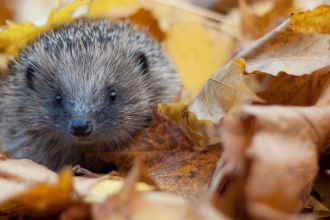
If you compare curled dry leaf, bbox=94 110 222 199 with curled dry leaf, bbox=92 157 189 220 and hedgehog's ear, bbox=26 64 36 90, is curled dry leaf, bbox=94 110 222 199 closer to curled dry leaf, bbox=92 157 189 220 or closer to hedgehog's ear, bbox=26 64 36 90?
curled dry leaf, bbox=92 157 189 220

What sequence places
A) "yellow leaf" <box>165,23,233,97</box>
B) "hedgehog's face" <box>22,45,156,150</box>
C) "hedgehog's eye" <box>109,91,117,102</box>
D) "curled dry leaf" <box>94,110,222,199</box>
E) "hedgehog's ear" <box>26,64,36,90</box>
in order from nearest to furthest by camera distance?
"curled dry leaf" <box>94,110,222,199</box>
"hedgehog's face" <box>22,45,156,150</box>
"hedgehog's eye" <box>109,91,117,102</box>
"hedgehog's ear" <box>26,64,36,90</box>
"yellow leaf" <box>165,23,233,97</box>

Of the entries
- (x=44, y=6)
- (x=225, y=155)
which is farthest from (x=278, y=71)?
(x=44, y=6)

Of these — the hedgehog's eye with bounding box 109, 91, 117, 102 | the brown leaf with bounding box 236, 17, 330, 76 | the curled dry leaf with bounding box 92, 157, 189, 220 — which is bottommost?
the curled dry leaf with bounding box 92, 157, 189, 220

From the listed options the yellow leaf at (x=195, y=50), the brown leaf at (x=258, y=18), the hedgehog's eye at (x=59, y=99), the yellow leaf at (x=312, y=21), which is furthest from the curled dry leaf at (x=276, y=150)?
the brown leaf at (x=258, y=18)

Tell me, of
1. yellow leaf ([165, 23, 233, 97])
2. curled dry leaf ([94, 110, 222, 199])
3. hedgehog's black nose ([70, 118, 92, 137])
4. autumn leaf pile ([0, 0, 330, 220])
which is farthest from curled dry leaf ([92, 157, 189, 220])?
yellow leaf ([165, 23, 233, 97])

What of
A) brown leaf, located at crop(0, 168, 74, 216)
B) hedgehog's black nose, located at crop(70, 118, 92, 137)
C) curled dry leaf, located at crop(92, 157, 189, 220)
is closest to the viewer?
curled dry leaf, located at crop(92, 157, 189, 220)

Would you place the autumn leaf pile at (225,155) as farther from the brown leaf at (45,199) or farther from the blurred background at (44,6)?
the blurred background at (44,6)

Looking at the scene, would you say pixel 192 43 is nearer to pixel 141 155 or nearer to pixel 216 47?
pixel 216 47

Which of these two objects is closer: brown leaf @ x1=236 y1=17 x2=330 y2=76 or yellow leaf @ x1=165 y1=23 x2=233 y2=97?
brown leaf @ x1=236 y1=17 x2=330 y2=76
